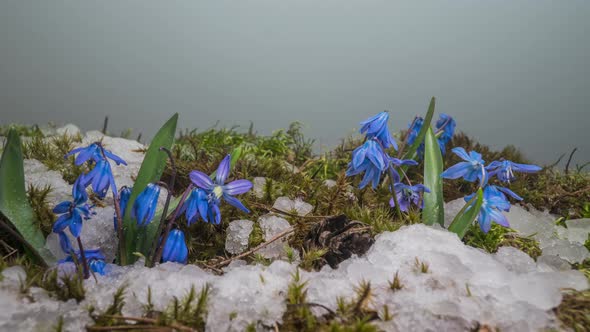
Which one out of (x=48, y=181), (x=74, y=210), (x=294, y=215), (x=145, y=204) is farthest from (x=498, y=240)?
(x=48, y=181)

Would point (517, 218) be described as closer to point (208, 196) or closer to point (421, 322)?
point (421, 322)

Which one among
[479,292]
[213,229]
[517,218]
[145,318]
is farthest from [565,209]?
[145,318]

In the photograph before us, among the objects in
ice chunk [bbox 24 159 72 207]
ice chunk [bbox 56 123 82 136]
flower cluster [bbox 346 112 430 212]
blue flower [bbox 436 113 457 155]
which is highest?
blue flower [bbox 436 113 457 155]

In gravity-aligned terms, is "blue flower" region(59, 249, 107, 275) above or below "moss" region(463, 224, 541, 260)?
below

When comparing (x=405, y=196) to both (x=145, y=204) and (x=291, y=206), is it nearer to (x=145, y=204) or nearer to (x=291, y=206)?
(x=291, y=206)

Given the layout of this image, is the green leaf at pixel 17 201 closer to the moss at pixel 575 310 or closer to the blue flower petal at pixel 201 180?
the blue flower petal at pixel 201 180

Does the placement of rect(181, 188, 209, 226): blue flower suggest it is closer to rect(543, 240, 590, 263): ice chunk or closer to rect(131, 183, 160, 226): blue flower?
rect(131, 183, 160, 226): blue flower

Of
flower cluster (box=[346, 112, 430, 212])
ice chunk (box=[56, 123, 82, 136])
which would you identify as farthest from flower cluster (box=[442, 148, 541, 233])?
ice chunk (box=[56, 123, 82, 136])

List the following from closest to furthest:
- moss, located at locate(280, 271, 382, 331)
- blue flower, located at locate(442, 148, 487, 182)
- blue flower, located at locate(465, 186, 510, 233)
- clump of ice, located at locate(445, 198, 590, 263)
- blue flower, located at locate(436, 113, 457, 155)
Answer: moss, located at locate(280, 271, 382, 331), blue flower, located at locate(465, 186, 510, 233), blue flower, located at locate(442, 148, 487, 182), clump of ice, located at locate(445, 198, 590, 263), blue flower, located at locate(436, 113, 457, 155)
